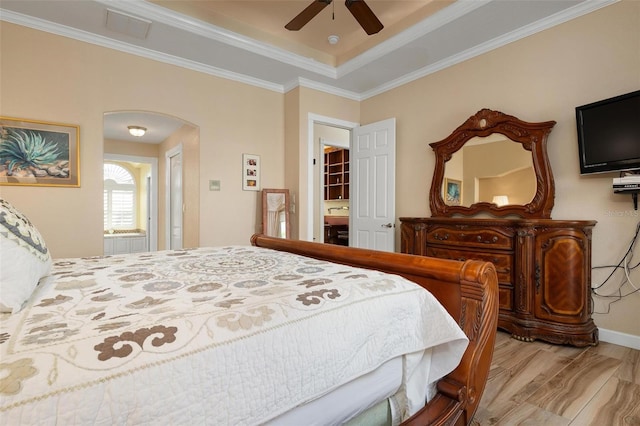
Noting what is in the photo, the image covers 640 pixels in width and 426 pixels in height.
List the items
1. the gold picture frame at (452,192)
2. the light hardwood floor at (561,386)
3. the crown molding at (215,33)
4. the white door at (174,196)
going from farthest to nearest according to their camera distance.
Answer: the white door at (174,196) < the gold picture frame at (452,192) < the crown molding at (215,33) < the light hardwood floor at (561,386)

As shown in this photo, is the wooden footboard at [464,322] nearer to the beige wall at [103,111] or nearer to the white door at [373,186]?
the white door at [373,186]

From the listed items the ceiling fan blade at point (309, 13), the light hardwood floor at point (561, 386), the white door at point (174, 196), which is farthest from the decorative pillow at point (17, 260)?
the white door at point (174, 196)

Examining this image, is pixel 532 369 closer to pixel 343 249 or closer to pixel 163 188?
pixel 343 249

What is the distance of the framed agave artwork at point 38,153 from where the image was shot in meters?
2.80

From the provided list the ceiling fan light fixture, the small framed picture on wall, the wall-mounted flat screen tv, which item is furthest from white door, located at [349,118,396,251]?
the ceiling fan light fixture

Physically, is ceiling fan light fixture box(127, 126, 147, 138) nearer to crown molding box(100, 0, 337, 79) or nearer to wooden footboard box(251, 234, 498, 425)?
crown molding box(100, 0, 337, 79)

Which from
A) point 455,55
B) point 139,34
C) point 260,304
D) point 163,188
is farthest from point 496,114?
point 163,188

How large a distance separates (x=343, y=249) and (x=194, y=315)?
40.9 inches

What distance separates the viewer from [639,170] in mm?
2375

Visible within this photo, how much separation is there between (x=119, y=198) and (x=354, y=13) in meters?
7.27

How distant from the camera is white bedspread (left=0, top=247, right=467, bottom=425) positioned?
1.95 ft

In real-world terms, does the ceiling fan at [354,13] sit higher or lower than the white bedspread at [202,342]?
higher

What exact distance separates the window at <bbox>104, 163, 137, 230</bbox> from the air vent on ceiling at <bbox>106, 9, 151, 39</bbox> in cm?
543

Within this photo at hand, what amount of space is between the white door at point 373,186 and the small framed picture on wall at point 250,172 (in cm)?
136
